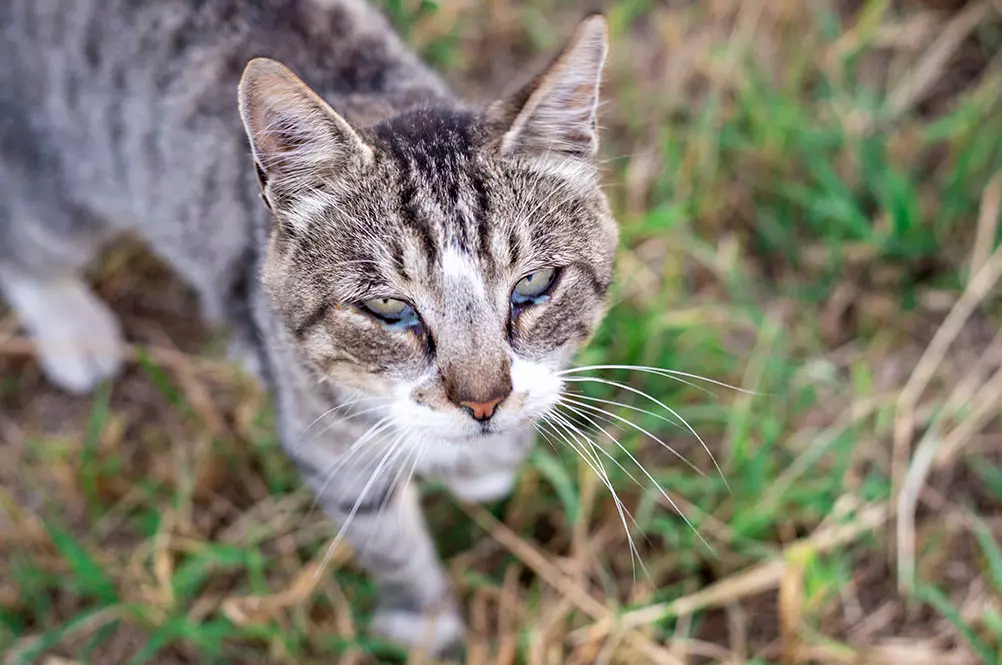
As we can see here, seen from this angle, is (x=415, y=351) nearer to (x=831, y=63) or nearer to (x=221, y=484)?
(x=221, y=484)

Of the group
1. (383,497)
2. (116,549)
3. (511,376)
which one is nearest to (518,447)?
(383,497)

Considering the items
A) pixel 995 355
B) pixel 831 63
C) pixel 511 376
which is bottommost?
pixel 995 355

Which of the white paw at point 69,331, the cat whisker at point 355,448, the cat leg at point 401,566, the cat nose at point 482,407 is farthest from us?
the white paw at point 69,331

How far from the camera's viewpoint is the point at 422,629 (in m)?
2.25

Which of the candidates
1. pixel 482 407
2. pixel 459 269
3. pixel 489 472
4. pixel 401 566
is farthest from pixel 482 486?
pixel 459 269

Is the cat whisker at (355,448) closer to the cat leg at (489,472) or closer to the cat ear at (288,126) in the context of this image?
the cat leg at (489,472)

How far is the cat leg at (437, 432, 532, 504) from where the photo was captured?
2053 millimetres

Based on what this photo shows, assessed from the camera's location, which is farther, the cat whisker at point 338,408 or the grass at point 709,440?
→ the grass at point 709,440

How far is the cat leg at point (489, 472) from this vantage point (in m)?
2.05

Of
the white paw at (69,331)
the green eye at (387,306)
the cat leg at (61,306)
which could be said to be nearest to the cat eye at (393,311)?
the green eye at (387,306)

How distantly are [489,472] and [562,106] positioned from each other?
3.08 ft

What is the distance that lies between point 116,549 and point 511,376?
153 cm

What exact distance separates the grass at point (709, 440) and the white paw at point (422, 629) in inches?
1.8

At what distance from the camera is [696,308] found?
2615mm
